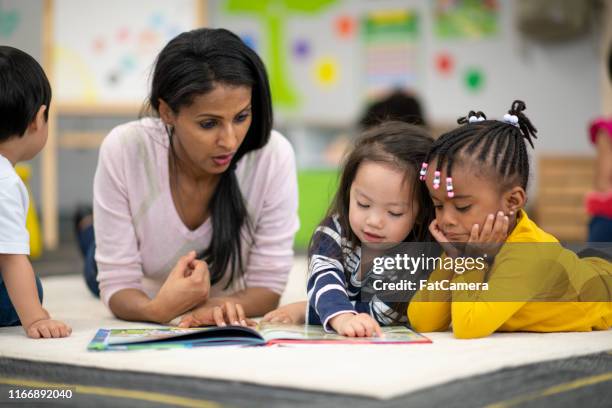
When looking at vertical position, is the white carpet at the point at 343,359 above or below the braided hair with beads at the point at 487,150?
below

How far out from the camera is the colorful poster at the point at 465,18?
483 cm

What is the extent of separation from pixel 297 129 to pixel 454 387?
402 cm

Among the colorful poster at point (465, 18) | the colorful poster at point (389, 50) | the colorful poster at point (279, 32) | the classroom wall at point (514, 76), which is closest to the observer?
the classroom wall at point (514, 76)

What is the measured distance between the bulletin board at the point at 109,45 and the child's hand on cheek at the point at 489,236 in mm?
2888

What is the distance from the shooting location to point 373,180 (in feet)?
4.64

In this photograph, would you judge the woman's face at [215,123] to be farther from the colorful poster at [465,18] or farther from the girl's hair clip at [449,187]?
the colorful poster at [465,18]

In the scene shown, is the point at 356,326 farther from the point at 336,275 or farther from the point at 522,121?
the point at 522,121

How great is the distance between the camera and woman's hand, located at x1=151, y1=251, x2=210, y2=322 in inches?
59.4

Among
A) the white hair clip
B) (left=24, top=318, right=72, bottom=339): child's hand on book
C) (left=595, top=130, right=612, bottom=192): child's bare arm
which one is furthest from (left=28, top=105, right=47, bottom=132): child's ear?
(left=595, top=130, right=612, bottom=192): child's bare arm

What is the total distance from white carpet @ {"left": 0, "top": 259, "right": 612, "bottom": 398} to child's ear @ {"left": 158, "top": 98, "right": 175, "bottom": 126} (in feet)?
1.31

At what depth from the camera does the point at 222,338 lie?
4.17 feet

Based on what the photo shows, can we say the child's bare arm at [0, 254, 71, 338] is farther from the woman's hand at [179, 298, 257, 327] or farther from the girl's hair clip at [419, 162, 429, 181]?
the girl's hair clip at [419, 162, 429, 181]

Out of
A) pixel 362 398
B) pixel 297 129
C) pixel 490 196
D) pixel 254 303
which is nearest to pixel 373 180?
pixel 490 196

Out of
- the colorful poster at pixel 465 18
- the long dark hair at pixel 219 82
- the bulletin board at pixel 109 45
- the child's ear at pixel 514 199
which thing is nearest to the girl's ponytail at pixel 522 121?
the child's ear at pixel 514 199
